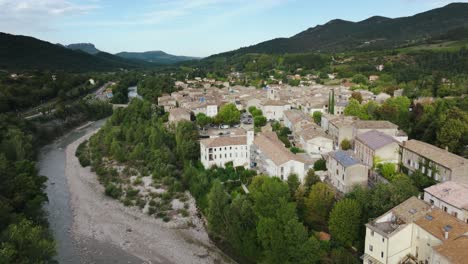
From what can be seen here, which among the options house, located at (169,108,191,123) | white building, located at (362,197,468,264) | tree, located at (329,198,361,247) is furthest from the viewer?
house, located at (169,108,191,123)

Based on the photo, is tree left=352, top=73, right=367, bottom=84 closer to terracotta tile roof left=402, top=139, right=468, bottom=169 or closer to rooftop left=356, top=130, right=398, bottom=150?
rooftop left=356, top=130, right=398, bottom=150

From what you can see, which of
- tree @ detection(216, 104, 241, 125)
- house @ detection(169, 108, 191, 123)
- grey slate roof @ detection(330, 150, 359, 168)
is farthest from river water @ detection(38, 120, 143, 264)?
tree @ detection(216, 104, 241, 125)

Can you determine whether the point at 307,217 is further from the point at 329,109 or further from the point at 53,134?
the point at 53,134

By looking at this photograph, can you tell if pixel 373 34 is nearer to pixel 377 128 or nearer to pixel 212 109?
pixel 212 109

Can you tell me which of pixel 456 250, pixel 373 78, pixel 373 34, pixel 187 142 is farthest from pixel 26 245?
pixel 373 34

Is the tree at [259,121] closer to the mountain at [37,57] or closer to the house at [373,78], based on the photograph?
the house at [373,78]
